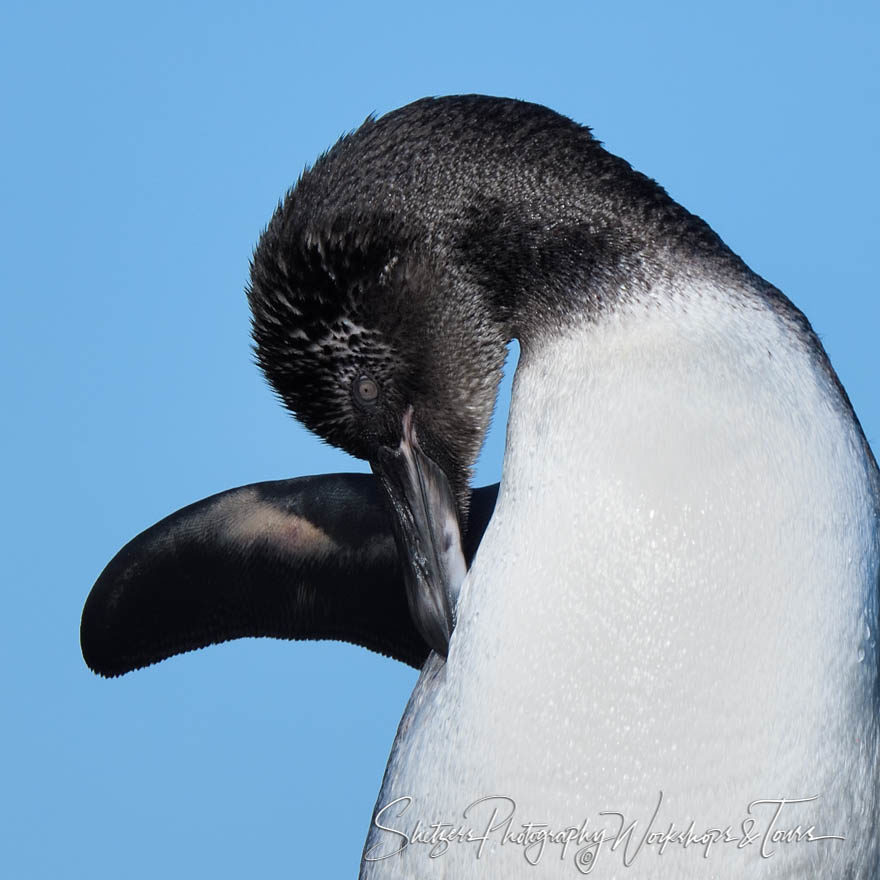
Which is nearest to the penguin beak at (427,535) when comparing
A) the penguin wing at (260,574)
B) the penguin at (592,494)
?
the penguin at (592,494)

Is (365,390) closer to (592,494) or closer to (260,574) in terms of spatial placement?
(592,494)

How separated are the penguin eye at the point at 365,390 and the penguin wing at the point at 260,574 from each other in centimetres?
66

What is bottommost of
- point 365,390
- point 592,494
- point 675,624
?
point 675,624

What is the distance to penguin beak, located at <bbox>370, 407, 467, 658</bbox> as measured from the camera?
128 centimetres

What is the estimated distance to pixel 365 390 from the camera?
126 centimetres

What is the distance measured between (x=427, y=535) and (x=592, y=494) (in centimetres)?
22

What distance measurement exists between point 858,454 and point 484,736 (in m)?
0.49

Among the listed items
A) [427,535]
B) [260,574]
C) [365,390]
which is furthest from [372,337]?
[260,574]

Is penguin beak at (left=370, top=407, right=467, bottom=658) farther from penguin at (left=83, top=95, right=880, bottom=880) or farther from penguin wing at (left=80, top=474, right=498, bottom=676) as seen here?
penguin wing at (left=80, top=474, right=498, bottom=676)

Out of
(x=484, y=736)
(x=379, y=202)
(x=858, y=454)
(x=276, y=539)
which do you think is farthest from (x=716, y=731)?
(x=276, y=539)

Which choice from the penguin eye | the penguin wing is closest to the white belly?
the penguin eye

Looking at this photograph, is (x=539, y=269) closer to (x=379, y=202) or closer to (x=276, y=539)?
(x=379, y=202)

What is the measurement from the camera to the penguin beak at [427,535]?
128 cm

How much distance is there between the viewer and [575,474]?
1.16 metres
